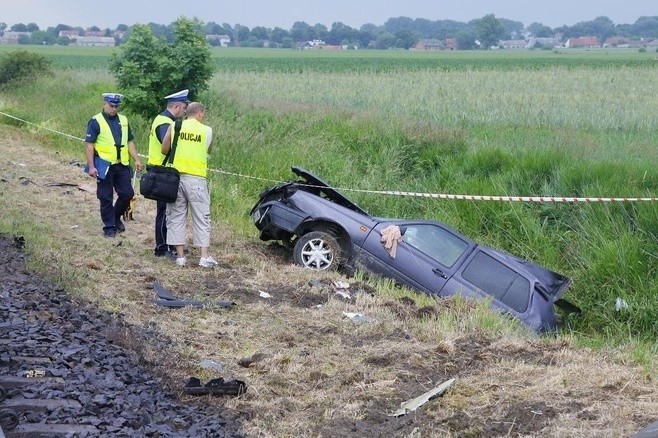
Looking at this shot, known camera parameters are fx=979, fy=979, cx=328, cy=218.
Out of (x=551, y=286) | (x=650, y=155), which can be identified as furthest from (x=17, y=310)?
(x=650, y=155)

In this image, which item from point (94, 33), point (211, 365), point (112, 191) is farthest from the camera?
point (94, 33)

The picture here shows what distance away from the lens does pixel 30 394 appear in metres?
5.64

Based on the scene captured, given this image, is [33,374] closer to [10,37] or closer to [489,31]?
[10,37]

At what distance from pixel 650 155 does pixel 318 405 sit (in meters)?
11.1

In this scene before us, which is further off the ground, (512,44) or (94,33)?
(512,44)

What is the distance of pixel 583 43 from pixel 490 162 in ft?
451

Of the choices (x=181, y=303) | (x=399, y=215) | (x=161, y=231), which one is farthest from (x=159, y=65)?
(x=181, y=303)

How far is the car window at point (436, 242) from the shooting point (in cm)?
1091

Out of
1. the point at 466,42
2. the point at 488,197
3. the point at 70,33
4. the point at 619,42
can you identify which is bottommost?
the point at 70,33

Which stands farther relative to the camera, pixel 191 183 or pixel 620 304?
pixel 620 304

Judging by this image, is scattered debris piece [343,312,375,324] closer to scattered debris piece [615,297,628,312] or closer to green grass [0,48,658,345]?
green grass [0,48,658,345]

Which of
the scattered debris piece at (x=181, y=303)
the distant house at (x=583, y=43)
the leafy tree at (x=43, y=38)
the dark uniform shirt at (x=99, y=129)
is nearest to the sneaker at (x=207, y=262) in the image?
the scattered debris piece at (x=181, y=303)

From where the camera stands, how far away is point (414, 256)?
10906mm

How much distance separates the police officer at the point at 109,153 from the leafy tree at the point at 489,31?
443 feet
